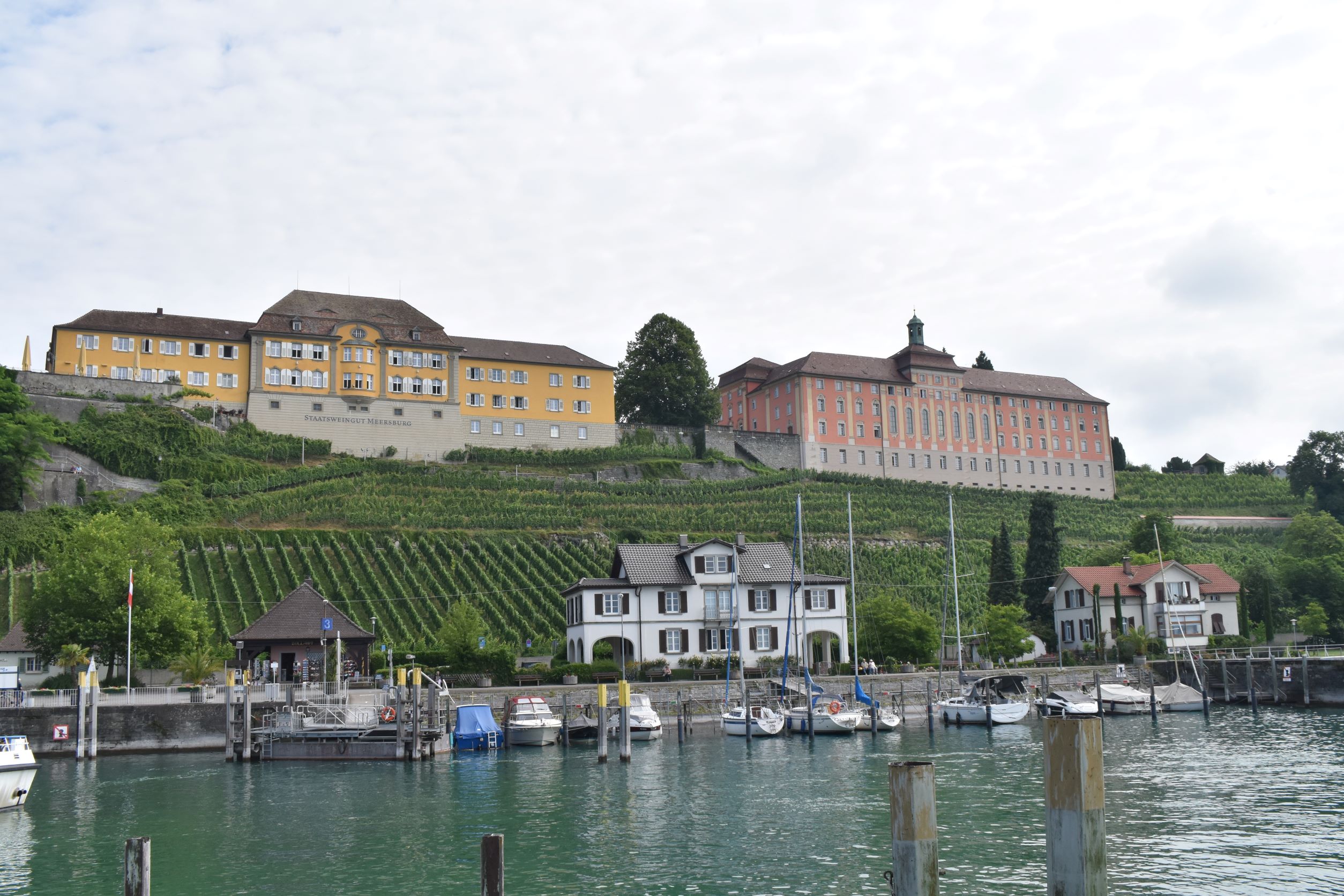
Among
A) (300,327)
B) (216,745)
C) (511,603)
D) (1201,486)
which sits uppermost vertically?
(300,327)

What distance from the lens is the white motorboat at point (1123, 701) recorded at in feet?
195

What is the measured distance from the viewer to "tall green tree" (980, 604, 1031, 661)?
231ft

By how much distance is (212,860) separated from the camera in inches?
1012

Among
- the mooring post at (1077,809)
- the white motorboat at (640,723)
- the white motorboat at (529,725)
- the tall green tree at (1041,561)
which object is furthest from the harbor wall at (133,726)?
the tall green tree at (1041,561)

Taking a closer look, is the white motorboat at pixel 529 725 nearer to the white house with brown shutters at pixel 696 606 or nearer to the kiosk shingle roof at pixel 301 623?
the kiosk shingle roof at pixel 301 623

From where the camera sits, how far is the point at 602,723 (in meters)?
42.7

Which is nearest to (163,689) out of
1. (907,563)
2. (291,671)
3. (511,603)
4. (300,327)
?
(291,671)

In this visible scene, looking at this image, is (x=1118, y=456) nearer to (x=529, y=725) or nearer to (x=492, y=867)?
(x=529, y=725)

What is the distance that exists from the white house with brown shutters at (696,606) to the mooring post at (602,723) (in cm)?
1852

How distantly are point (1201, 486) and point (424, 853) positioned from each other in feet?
374

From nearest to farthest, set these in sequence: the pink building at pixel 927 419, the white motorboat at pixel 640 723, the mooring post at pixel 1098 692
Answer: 1. the white motorboat at pixel 640 723
2. the mooring post at pixel 1098 692
3. the pink building at pixel 927 419

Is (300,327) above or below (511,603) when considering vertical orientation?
above

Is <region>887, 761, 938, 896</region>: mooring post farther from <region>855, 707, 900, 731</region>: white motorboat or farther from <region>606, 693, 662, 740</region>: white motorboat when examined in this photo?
<region>855, 707, 900, 731</region>: white motorboat

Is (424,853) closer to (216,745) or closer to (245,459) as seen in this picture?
(216,745)
